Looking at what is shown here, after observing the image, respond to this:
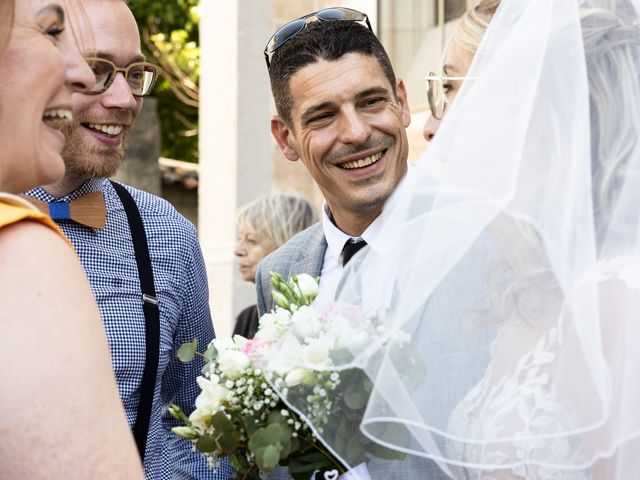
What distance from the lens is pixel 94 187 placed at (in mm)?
3266

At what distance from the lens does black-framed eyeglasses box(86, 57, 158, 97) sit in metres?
3.14

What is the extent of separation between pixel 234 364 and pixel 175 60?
852 inches

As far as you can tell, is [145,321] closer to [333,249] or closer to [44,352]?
[333,249]

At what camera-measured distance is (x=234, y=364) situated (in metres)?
2.64

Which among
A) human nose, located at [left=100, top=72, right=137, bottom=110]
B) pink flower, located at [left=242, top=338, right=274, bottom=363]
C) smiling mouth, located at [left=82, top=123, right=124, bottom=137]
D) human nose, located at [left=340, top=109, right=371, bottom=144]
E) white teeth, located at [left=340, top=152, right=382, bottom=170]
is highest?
human nose, located at [left=100, top=72, right=137, bottom=110]

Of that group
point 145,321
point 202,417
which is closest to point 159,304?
point 145,321

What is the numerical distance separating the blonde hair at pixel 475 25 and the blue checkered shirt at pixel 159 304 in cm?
111

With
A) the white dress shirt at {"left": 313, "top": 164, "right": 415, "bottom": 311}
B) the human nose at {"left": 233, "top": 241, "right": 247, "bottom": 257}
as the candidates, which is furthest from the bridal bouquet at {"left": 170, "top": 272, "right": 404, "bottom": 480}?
the human nose at {"left": 233, "top": 241, "right": 247, "bottom": 257}

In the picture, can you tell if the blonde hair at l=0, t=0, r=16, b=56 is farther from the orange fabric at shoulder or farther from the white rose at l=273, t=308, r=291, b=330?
the white rose at l=273, t=308, r=291, b=330

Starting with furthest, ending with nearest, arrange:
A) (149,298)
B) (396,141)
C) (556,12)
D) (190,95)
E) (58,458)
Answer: (190,95) → (396,141) → (149,298) → (556,12) → (58,458)

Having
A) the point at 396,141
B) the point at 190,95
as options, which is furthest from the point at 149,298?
the point at 190,95

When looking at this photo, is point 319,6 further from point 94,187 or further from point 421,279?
point 421,279

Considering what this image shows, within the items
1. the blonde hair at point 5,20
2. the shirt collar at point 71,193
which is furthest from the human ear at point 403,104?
the blonde hair at point 5,20

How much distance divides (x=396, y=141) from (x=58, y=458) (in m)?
2.30
